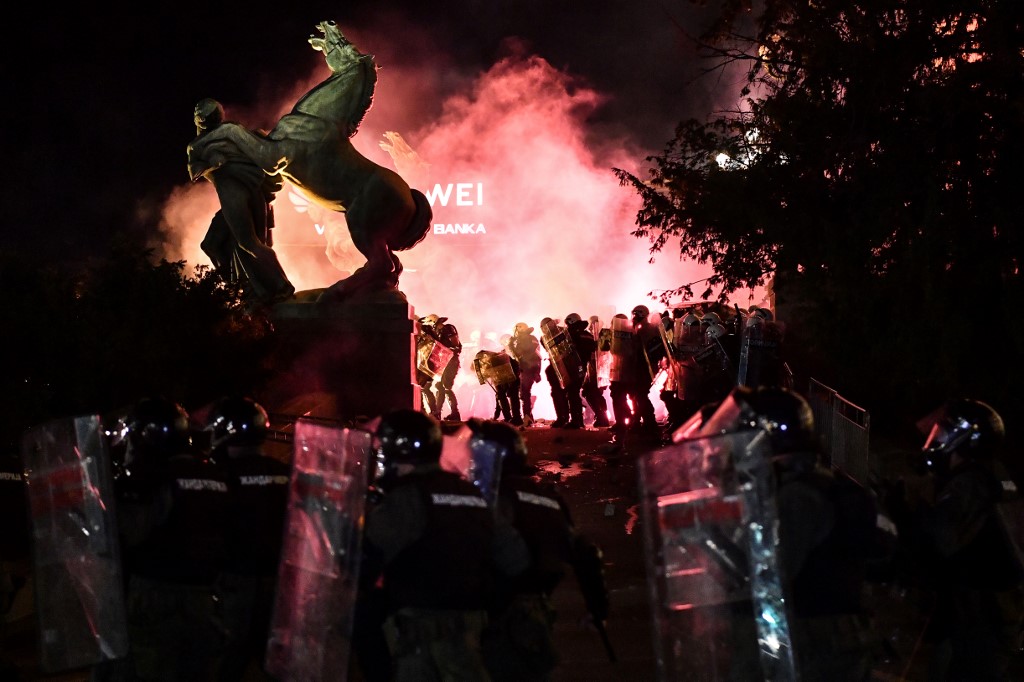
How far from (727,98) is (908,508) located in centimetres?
3208

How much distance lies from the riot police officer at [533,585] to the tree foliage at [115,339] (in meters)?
4.60

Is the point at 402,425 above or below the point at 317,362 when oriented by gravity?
below

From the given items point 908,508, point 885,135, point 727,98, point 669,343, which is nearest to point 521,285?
point 727,98

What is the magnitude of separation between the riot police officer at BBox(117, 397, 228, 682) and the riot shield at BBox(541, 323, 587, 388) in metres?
10.6

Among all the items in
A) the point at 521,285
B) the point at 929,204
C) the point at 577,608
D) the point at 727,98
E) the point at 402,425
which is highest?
the point at 727,98

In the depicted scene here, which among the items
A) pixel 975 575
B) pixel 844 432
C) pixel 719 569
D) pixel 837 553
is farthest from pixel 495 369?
pixel 719 569

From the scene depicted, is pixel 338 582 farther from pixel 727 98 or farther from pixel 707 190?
pixel 727 98

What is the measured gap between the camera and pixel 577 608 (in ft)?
25.3

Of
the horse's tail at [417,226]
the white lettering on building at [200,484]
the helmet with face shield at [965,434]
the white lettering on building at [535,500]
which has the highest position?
the horse's tail at [417,226]

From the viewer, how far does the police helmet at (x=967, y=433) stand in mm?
4719

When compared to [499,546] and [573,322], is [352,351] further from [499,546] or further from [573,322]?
[499,546]

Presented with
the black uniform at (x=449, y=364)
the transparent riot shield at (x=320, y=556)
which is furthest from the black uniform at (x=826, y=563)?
the black uniform at (x=449, y=364)

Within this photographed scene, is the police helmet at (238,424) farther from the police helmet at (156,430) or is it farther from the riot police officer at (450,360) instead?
the riot police officer at (450,360)

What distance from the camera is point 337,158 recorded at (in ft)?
40.2
